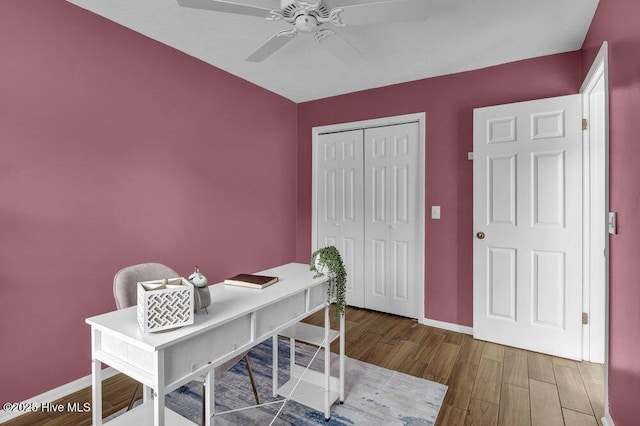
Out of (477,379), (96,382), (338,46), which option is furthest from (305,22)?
(477,379)

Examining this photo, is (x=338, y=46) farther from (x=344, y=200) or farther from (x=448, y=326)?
(x=448, y=326)

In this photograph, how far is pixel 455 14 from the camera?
2.19 metres

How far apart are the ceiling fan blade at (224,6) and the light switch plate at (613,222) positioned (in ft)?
6.97

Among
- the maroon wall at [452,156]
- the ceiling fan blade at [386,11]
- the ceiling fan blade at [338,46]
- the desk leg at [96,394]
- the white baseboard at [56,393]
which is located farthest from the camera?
the maroon wall at [452,156]

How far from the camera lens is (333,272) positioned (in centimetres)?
185

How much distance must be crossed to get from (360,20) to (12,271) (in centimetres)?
241

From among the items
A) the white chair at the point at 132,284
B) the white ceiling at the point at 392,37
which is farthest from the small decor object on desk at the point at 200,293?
the white ceiling at the point at 392,37

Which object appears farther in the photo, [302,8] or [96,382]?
[302,8]

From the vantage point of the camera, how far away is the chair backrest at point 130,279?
1672 millimetres

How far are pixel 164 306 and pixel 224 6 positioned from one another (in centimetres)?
143

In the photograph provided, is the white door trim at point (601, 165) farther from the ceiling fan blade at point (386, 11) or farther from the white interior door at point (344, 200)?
the white interior door at point (344, 200)

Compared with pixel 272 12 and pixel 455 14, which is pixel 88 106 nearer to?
pixel 272 12

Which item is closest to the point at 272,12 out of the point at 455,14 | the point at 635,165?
the point at 455,14

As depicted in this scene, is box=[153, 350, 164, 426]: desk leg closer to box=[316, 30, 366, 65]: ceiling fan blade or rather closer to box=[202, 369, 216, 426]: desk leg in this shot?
box=[202, 369, 216, 426]: desk leg
